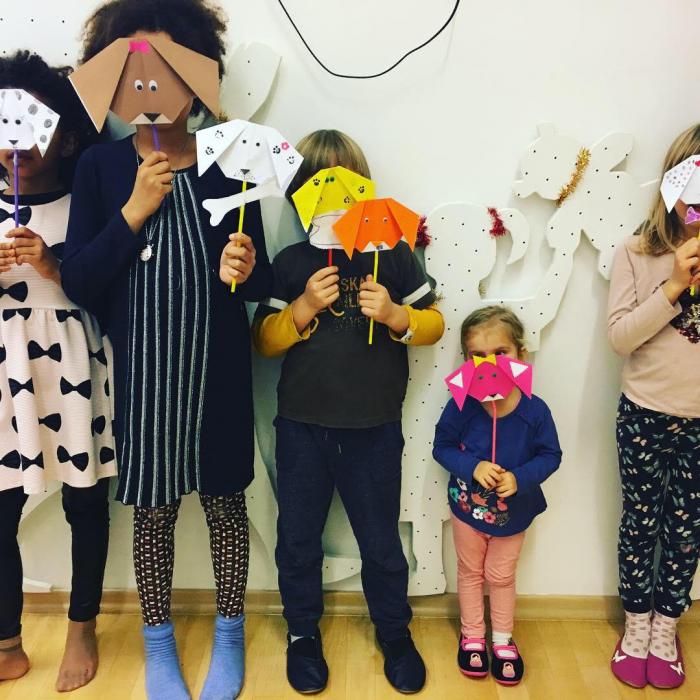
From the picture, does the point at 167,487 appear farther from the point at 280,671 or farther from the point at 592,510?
the point at 592,510

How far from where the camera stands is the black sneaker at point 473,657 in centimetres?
159

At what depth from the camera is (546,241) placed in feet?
5.24

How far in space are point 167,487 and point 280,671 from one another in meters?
0.56

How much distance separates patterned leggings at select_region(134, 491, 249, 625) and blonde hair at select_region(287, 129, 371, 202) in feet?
2.39

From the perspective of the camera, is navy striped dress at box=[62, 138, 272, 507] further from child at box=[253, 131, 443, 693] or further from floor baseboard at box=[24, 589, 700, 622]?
floor baseboard at box=[24, 589, 700, 622]

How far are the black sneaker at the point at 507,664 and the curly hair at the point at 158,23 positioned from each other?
4.80ft

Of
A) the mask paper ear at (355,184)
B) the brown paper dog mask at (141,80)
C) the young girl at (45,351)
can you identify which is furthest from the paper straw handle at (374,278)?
the young girl at (45,351)

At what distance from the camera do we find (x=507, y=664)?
5.24 ft

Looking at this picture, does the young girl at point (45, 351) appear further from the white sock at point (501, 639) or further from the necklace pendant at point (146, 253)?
the white sock at point (501, 639)

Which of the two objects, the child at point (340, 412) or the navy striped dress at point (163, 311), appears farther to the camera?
the child at point (340, 412)

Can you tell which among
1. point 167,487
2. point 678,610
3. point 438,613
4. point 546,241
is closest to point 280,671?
point 438,613

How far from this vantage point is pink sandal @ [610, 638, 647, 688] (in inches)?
62.2

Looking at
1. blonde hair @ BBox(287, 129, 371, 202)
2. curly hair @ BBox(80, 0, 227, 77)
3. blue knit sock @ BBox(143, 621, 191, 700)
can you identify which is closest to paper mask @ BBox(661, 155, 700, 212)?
blonde hair @ BBox(287, 129, 371, 202)

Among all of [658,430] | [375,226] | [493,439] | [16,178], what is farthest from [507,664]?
[16,178]
